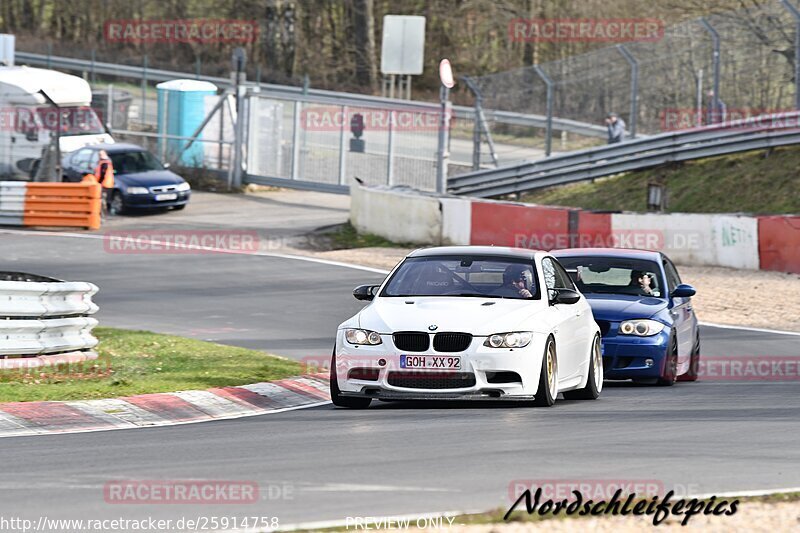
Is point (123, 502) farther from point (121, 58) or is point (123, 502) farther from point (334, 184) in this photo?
point (121, 58)

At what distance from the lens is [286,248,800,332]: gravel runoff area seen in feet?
68.8

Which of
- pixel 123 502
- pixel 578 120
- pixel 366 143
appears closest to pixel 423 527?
pixel 123 502

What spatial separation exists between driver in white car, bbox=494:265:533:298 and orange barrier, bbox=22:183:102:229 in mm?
20460

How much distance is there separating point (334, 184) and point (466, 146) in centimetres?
364

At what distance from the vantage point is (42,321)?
1321 cm

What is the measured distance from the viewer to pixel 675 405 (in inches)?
469

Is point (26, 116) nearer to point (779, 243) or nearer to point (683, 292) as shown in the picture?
point (779, 243)

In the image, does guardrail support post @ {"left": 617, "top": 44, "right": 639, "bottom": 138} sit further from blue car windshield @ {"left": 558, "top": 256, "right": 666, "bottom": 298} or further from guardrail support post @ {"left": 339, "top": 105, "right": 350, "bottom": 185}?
blue car windshield @ {"left": 558, "top": 256, "right": 666, "bottom": 298}

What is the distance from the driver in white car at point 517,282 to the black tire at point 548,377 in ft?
2.10

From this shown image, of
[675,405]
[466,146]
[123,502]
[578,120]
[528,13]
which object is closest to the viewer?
[123,502]

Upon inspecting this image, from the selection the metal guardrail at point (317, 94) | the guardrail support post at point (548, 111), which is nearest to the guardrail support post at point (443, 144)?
the metal guardrail at point (317, 94)

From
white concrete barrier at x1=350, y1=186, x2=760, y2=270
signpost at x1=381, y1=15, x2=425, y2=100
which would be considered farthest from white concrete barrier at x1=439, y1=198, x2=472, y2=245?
signpost at x1=381, y1=15, x2=425, y2=100

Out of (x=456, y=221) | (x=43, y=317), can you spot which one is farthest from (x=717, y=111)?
(x=43, y=317)

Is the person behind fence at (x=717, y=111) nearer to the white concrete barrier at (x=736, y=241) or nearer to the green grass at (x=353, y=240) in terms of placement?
the white concrete barrier at (x=736, y=241)
